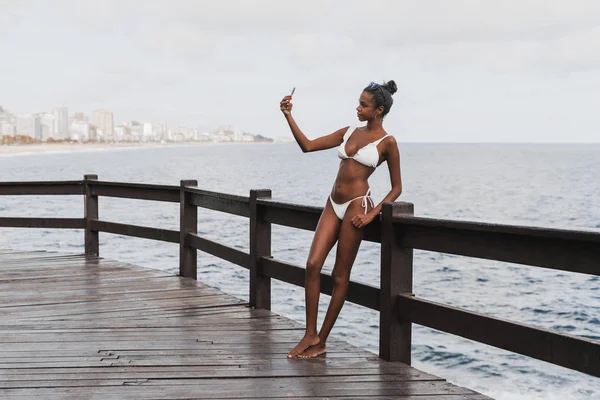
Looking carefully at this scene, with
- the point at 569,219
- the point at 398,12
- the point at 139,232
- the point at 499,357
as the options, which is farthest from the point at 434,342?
the point at 398,12

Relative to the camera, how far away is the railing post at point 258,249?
7.04m

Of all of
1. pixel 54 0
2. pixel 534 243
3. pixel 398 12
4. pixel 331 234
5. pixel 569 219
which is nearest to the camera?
pixel 534 243

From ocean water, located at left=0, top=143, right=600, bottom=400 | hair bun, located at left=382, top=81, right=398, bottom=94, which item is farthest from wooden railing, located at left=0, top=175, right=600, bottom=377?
hair bun, located at left=382, top=81, right=398, bottom=94

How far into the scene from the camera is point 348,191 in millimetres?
5238

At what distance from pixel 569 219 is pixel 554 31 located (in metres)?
109

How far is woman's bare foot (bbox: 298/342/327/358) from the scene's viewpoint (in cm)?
538

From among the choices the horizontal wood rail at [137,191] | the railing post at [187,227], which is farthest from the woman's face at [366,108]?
the horizontal wood rail at [137,191]

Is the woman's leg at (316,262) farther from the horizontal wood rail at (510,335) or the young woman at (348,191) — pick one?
the horizontal wood rail at (510,335)

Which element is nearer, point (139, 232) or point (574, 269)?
point (574, 269)

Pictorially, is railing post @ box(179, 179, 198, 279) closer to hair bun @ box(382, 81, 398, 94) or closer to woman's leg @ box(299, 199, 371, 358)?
woman's leg @ box(299, 199, 371, 358)

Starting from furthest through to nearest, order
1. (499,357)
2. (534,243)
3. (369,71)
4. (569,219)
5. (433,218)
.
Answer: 1. (369,71)
2. (569,219)
3. (499,357)
4. (433,218)
5. (534,243)

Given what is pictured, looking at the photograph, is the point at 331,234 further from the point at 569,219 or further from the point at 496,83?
the point at 496,83

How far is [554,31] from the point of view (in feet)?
463

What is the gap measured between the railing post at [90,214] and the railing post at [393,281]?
20.4 feet
